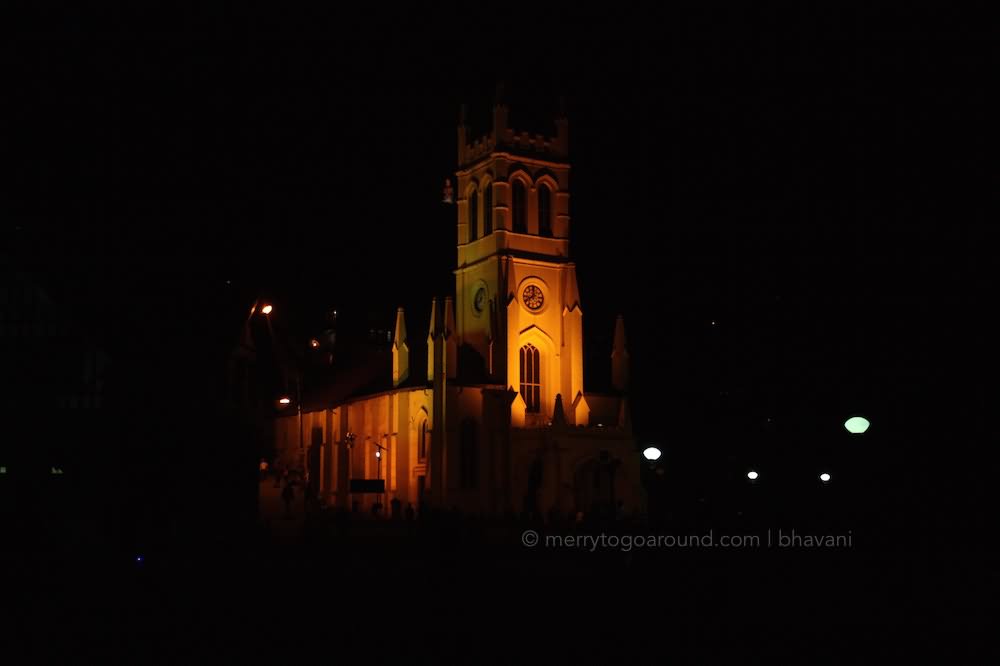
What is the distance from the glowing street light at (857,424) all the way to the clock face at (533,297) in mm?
51385

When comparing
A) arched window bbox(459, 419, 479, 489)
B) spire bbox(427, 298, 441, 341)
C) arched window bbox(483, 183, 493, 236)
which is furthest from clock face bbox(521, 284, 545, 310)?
arched window bbox(459, 419, 479, 489)

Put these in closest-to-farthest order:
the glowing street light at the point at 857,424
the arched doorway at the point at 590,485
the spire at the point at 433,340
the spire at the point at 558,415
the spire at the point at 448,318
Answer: the glowing street light at the point at 857,424, the arched doorway at the point at 590,485, the spire at the point at 558,415, the spire at the point at 448,318, the spire at the point at 433,340

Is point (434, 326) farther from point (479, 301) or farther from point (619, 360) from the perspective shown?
point (619, 360)

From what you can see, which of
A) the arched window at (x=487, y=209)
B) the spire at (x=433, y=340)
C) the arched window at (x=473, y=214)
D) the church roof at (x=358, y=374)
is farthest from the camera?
the church roof at (x=358, y=374)

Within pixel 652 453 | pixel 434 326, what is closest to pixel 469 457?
pixel 434 326

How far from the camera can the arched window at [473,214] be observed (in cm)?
6831

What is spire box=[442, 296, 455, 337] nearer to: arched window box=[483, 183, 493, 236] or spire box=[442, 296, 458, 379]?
spire box=[442, 296, 458, 379]

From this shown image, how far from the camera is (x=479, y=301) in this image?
218 feet

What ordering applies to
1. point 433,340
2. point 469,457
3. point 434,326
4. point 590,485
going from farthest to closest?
point 434,326
point 590,485
point 433,340
point 469,457

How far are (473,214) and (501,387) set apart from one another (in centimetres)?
1135

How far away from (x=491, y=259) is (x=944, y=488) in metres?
52.8

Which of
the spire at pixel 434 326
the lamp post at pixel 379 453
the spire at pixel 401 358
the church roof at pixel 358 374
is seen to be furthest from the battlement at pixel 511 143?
the lamp post at pixel 379 453

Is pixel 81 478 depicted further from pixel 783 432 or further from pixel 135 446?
pixel 783 432

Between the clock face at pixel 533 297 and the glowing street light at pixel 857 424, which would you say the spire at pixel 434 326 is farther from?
the glowing street light at pixel 857 424
